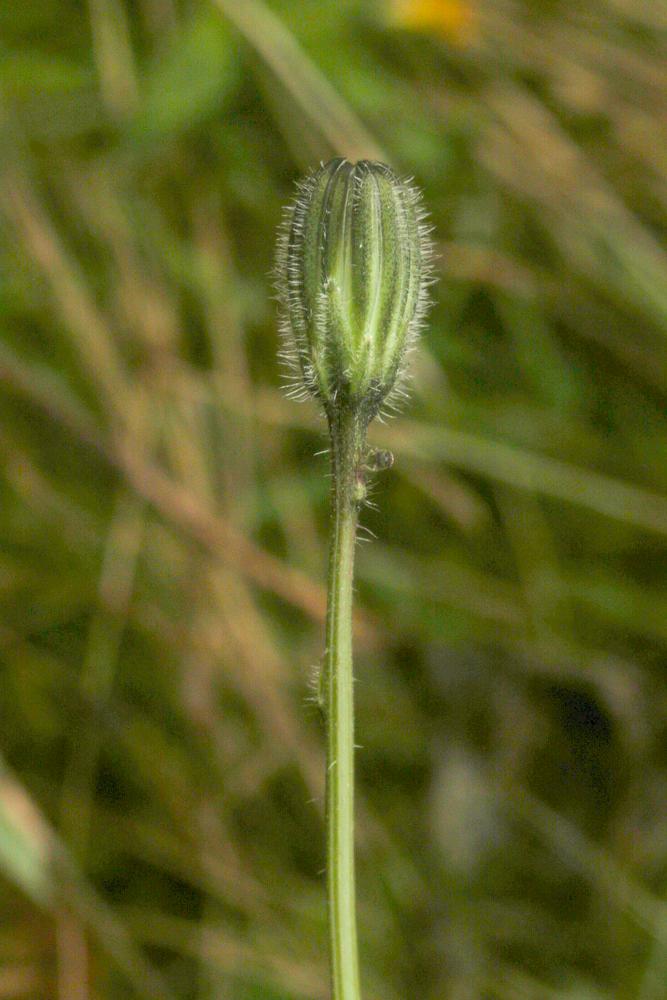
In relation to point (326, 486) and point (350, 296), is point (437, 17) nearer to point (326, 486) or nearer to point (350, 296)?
point (326, 486)

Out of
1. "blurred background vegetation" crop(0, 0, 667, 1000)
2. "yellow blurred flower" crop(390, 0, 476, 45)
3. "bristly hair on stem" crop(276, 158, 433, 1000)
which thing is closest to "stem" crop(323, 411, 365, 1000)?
"bristly hair on stem" crop(276, 158, 433, 1000)

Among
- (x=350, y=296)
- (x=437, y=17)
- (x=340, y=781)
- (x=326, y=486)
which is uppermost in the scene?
(x=437, y=17)

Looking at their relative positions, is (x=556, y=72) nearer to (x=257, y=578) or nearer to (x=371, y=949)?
(x=257, y=578)

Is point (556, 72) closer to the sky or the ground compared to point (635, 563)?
closer to the sky

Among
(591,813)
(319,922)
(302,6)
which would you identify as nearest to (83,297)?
(302,6)

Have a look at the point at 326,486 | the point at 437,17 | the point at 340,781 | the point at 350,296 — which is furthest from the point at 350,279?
the point at 437,17
